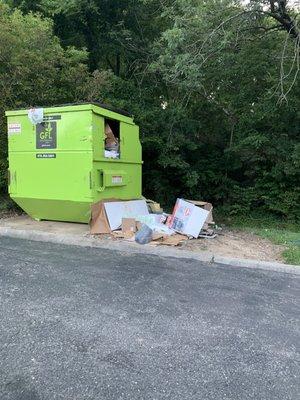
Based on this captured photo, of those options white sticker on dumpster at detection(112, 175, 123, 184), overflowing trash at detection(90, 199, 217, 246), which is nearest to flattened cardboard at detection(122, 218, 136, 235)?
overflowing trash at detection(90, 199, 217, 246)

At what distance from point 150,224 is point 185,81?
294 cm

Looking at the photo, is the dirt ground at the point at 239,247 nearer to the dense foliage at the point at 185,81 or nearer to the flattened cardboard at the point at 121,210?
the flattened cardboard at the point at 121,210

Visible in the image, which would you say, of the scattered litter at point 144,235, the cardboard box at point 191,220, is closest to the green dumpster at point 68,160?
the scattered litter at point 144,235

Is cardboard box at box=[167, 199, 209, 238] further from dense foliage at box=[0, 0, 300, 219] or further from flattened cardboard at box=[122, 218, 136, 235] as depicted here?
dense foliage at box=[0, 0, 300, 219]

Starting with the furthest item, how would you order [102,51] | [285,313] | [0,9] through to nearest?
[102,51] < [0,9] < [285,313]

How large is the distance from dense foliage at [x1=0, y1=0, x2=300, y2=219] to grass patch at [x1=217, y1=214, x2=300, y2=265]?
0.31 m

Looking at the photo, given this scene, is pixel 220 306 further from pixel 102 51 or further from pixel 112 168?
pixel 102 51

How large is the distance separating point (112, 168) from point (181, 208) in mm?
1387

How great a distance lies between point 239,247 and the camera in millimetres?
5859

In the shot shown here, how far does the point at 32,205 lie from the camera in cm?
672

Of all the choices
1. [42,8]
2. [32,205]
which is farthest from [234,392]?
[42,8]

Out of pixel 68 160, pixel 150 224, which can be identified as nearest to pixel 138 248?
pixel 150 224


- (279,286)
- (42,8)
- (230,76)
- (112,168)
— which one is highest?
(42,8)

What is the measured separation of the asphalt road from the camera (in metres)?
2.31
